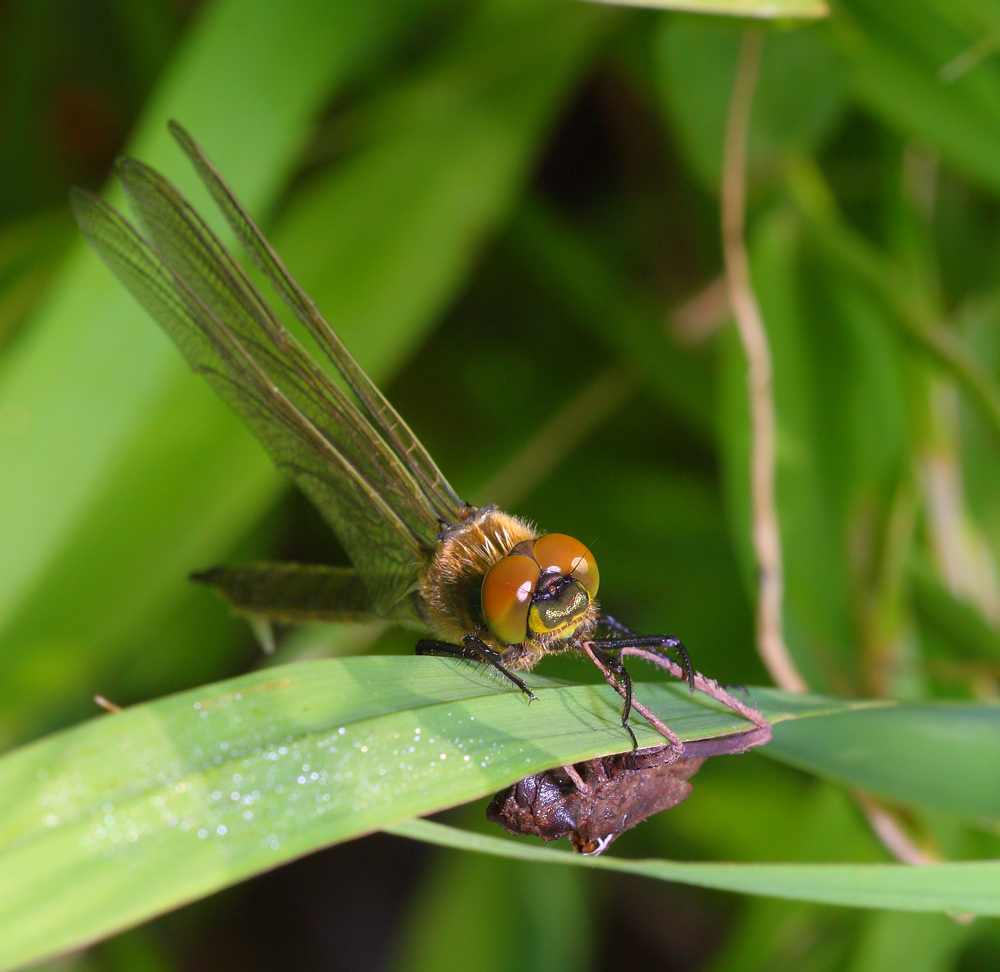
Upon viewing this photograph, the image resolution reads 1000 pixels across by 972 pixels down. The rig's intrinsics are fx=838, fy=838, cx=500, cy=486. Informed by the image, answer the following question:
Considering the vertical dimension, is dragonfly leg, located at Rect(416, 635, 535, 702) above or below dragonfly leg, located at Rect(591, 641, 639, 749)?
above

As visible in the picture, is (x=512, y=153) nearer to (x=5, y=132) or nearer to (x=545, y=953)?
(x=5, y=132)

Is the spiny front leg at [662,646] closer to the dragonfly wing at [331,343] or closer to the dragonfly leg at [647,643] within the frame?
the dragonfly leg at [647,643]

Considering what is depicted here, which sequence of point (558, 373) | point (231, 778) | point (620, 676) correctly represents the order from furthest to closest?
point (558, 373) → point (620, 676) → point (231, 778)

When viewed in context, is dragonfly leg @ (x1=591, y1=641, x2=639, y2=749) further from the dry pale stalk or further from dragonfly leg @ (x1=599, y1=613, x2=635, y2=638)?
the dry pale stalk

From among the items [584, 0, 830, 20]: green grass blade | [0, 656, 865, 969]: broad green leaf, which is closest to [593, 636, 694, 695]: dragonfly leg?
[0, 656, 865, 969]: broad green leaf

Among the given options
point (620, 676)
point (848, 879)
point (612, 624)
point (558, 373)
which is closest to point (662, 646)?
point (620, 676)

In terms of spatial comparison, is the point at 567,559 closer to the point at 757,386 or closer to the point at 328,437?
the point at 328,437

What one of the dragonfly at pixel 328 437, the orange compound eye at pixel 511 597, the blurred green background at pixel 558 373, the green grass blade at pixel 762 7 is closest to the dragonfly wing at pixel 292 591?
the dragonfly at pixel 328 437
